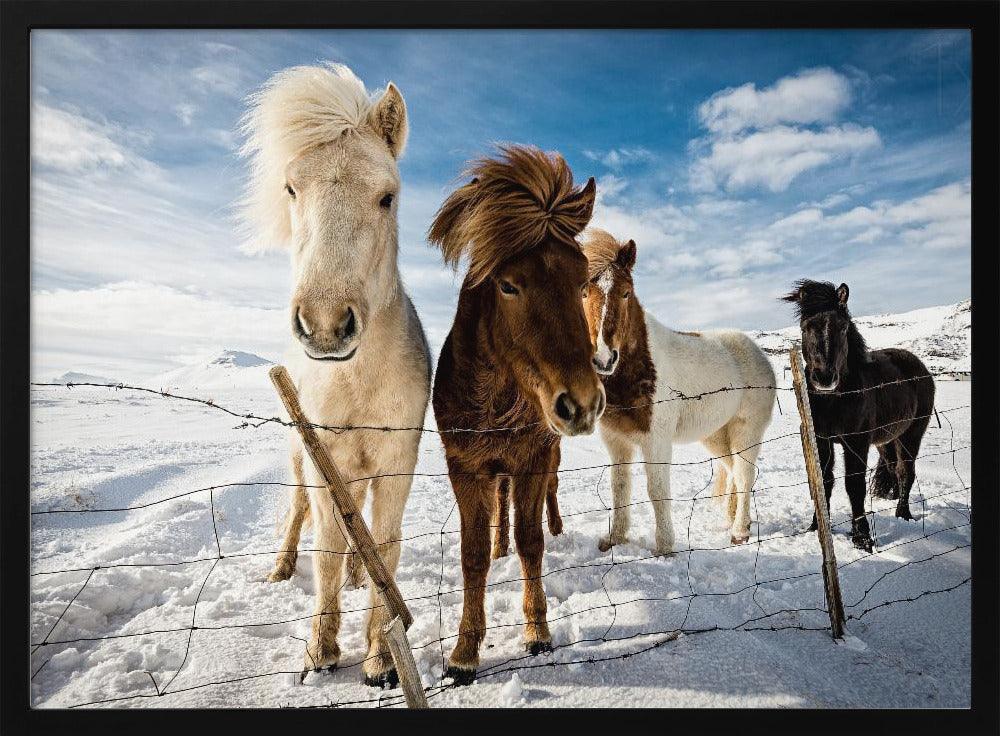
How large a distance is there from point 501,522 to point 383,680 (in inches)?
64.1

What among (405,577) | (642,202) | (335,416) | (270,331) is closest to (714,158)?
→ (642,202)

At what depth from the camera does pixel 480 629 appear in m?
2.13

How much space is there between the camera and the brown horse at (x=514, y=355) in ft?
6.00

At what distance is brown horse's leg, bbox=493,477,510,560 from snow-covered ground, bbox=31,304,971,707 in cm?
25

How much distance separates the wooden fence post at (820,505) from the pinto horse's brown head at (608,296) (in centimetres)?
93

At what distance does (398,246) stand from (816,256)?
234 centimetres

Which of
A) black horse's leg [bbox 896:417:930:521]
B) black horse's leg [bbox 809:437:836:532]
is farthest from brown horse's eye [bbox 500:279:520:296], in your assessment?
black horse's leg [bbox 896:417:930:521]

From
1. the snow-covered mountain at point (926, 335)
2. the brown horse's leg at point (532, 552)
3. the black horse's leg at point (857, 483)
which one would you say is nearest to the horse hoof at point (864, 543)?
the black horse's leg at point (857, 483)

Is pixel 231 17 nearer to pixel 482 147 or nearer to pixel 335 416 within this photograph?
pixel 482 147

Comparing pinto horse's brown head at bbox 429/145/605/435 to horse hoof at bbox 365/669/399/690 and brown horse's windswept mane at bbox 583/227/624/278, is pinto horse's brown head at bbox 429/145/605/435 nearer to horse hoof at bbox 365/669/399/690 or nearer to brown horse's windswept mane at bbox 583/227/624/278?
brown horse's windswept mane at bbox 583/227/624/278

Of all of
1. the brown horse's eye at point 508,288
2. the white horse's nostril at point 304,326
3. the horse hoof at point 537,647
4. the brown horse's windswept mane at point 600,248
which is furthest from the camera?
the brown horse's windswept mane at point 600,248

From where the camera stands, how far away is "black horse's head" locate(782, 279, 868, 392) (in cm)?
333

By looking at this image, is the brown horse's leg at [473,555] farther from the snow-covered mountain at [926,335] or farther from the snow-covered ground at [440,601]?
the snow-covered mountain at [926,335]

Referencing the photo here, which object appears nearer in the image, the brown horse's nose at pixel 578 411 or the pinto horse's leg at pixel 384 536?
the brown horse's nose at pixel 578 411
